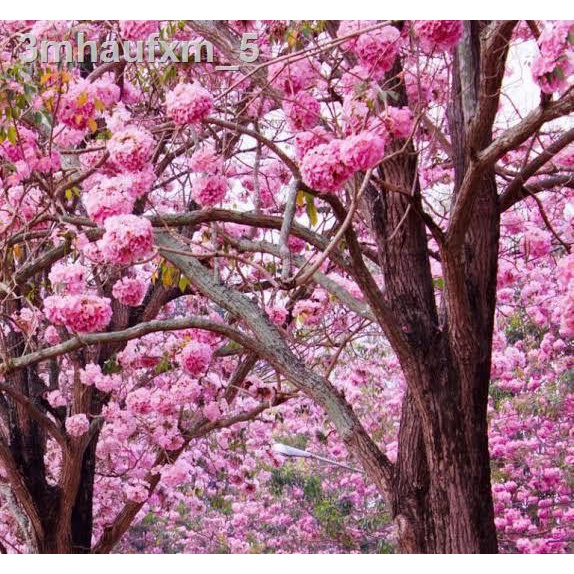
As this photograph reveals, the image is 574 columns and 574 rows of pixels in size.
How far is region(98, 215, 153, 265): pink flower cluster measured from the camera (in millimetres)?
2039

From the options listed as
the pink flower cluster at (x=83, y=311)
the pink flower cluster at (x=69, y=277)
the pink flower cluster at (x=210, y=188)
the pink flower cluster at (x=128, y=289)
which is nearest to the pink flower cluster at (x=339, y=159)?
the pink flower cluster at (x=210, y=188)

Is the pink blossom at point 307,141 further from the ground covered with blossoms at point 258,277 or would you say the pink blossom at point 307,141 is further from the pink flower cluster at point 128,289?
the pink flower cluster at point 128,289

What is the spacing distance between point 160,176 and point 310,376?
150 centimetres

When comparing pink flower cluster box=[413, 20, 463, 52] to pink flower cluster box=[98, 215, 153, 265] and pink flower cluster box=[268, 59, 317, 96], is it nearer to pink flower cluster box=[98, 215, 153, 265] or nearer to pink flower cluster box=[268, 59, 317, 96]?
pink flower cluster box=[268, 59, 317, 96]

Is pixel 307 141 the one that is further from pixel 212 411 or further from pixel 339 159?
pixel 212 411

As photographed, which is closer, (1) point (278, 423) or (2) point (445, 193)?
(2) point (445, 193)

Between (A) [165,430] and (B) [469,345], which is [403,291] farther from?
(A) [165,430]

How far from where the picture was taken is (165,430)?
3.64 m

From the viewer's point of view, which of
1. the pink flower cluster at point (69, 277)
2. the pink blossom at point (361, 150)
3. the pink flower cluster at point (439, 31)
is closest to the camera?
the pink blossom at point (361, 150)

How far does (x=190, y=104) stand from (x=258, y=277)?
1.49 meters

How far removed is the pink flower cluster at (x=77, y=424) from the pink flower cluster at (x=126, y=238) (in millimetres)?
1678

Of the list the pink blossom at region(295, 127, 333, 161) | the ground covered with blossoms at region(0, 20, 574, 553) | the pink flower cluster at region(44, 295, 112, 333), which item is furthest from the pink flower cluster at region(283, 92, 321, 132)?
the pink flower cluster at region(44, 295, 112, 333)

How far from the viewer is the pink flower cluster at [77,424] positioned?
361cm
